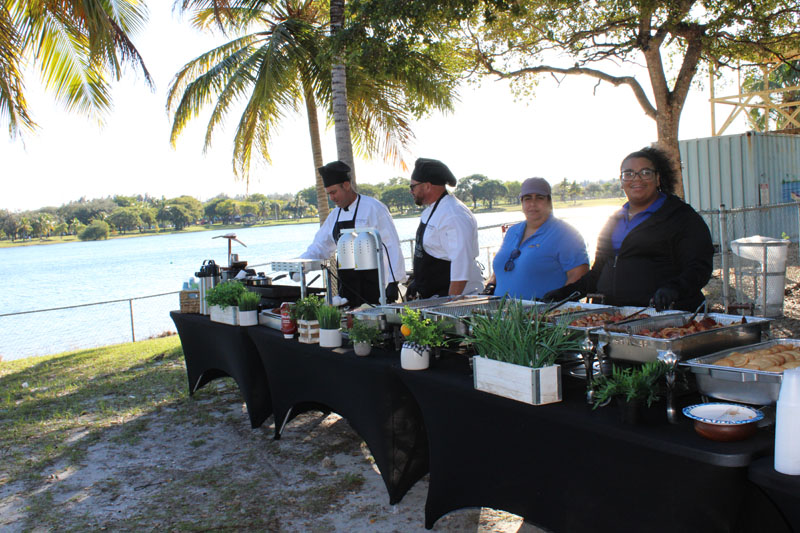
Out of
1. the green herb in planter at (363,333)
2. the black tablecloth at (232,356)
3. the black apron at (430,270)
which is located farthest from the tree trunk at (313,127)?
the green herb in planter at (363,333)

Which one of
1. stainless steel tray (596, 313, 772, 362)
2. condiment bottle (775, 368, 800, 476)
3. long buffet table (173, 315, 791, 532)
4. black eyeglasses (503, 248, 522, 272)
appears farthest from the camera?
black eyeglasses (503, 248, 522, 272)

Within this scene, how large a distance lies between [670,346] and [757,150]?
12.8m

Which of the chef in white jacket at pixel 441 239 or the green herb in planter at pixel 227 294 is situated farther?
the green herb in planter at pixel 227 294

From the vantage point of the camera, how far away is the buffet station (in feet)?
4.64

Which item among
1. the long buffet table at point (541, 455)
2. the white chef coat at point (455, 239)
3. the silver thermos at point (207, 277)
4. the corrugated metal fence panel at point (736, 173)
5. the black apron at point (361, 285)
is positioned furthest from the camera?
the corrugated metal fence panel at point (736, 173)

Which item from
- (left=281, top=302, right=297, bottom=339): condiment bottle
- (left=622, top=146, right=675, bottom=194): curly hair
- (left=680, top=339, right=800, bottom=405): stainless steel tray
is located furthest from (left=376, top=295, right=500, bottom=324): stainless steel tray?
(left=680, top=339, right=800, bottom=405): stainless steel tray

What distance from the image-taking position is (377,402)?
2.77 metres

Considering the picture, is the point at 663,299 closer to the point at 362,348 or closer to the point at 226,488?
the point at 362,348

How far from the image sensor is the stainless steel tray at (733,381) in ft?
4.91

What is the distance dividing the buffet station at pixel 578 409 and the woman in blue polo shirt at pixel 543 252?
57 cm

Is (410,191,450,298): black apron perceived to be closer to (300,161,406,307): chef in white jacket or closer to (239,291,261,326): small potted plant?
(300,161,406,307): chef in white jacket

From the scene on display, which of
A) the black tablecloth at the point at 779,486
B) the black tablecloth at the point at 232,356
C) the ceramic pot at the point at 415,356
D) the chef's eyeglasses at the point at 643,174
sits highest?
the chef's eyeglasses at the point at 643,174

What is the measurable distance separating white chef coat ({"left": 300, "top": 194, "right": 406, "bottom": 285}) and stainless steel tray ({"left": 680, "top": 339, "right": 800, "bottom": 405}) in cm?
247

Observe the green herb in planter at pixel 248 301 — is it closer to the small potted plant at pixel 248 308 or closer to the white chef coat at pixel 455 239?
the small potted plant at pixel 248 308
